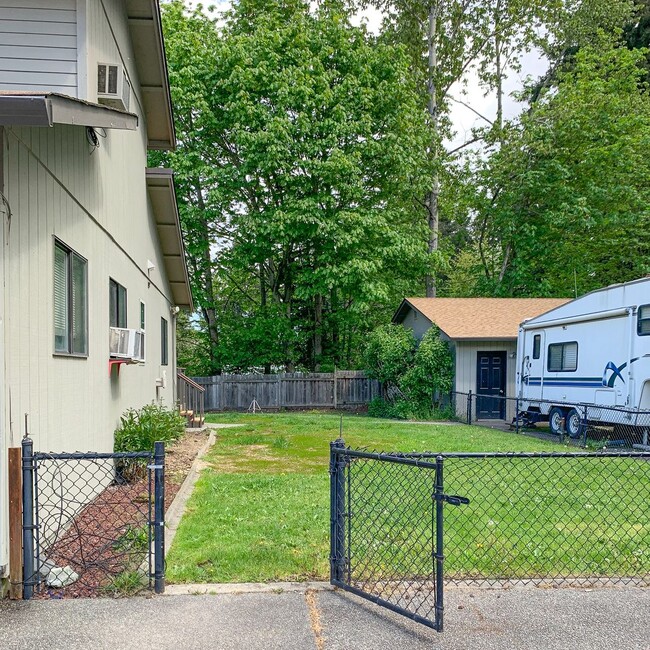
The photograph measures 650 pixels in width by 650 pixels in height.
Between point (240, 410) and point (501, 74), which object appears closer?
point (240, 410)

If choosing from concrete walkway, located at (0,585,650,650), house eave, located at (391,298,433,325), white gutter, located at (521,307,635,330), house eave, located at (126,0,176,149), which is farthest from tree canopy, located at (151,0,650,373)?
concrete walkway, located at (0,585,650,650)

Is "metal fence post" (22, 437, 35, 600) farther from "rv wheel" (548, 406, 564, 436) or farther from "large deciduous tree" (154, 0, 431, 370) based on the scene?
"large deciduous tree" (154, 0, 431, 370)

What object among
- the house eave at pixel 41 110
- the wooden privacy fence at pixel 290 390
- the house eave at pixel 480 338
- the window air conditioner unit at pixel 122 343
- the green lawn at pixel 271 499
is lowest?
the wooden privacy fence at pixel 290 390

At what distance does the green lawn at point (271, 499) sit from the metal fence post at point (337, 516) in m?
0.26

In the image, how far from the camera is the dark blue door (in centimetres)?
1541

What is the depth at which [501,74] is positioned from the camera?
24.8m

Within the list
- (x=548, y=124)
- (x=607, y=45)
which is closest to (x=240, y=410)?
(x=548, y=124)

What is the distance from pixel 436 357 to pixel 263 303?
839 cm

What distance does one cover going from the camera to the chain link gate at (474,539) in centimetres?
352

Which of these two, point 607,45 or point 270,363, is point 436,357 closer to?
point 270,363

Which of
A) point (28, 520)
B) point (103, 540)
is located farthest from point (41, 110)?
point (103, 540)

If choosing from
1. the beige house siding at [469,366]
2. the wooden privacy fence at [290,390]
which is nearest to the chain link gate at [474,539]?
the beige house siding at [469,366]

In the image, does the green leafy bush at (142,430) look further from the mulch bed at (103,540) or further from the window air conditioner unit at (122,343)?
the window air conditioner unit at (122,343)

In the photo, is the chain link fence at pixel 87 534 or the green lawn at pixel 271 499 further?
the green lawn at pixel 271 499
